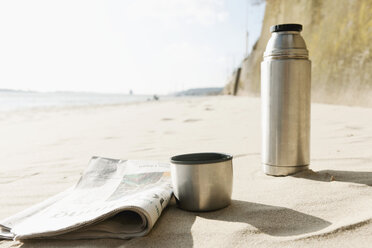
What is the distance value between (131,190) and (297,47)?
913 mm

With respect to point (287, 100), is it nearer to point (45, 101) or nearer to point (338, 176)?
point (338, 176)

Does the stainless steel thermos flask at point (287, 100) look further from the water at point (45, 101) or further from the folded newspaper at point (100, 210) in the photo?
the water at point (45, 101)

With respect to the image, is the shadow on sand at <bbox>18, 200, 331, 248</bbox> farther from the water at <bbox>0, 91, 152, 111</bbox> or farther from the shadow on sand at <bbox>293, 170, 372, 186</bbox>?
the water at <bbox>0, 91, 152, 111</bbox>

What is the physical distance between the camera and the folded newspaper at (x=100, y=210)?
902 millimetres

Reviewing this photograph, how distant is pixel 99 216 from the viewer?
90 cm

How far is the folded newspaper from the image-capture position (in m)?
0.90

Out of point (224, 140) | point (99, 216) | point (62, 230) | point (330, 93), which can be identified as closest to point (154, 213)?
point (99, 216)

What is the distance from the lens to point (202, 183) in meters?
1.03

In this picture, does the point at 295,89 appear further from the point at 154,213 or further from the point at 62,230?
the point at 62,230

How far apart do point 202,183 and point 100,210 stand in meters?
Answer: 0.34

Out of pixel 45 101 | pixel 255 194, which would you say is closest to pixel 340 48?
pixel 255 194

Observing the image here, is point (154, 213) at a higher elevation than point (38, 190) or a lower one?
higher

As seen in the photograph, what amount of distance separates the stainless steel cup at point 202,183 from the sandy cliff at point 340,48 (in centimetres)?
372

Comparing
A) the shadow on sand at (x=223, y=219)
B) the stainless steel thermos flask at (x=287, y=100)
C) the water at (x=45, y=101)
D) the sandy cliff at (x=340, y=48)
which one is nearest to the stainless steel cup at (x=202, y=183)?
the shadow on sand at (x=223, y=219)
